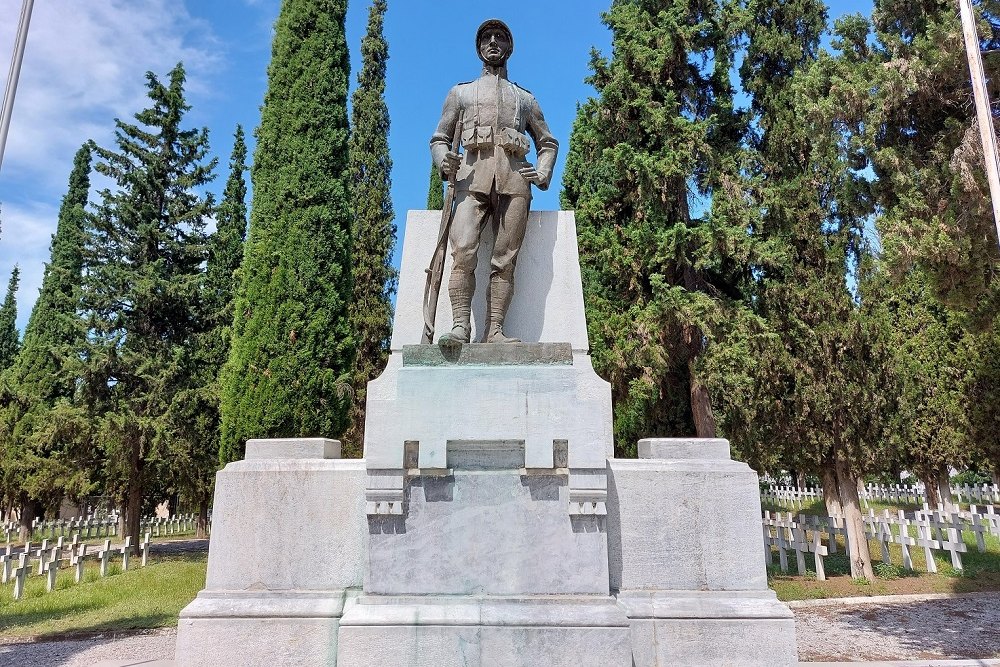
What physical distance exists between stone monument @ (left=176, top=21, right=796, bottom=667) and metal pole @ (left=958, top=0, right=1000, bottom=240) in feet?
12.7

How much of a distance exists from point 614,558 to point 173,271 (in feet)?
64.6

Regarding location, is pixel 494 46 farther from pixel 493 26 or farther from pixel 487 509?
pixel 487 509

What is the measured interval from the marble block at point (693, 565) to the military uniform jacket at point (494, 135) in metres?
2.43

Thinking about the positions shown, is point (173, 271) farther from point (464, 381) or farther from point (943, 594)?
point (943, 594)

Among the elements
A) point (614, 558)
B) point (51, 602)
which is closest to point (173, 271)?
point (51, 602)

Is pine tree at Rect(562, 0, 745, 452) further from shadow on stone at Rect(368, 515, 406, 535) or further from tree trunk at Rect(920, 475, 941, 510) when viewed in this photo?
tree trunk at Rect(920, 475, 941, 510)

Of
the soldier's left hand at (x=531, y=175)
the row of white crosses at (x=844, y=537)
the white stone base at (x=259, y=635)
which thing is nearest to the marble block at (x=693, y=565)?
the white stone base at (x=259, y=635)

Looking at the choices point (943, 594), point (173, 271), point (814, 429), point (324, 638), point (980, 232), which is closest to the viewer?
point (324, 638)

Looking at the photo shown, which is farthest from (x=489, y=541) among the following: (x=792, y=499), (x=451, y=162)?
(x=792, y=499)

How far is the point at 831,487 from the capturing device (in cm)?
1609

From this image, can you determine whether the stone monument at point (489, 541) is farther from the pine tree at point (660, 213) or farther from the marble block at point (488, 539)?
the pine tree at point (660, 213)

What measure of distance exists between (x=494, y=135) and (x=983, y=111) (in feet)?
15.2

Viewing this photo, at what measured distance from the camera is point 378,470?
175 inches

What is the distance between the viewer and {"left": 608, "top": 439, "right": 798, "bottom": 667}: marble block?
14.3 ft
